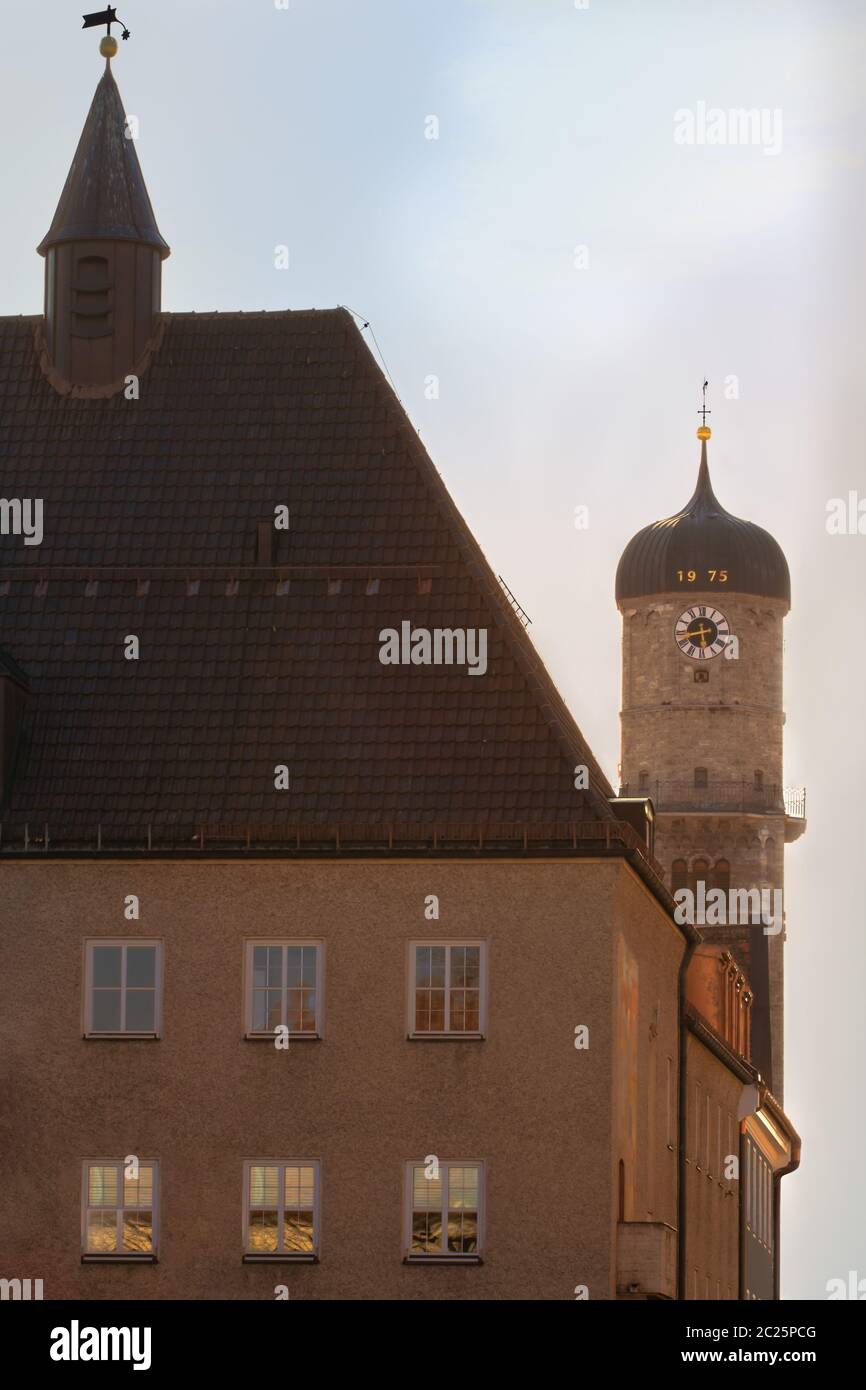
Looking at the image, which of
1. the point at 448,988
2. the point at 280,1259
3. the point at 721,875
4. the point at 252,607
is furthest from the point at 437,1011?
the point at 721,875

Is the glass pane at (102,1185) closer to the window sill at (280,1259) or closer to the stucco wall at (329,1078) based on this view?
the stucco wall at (329,1078)

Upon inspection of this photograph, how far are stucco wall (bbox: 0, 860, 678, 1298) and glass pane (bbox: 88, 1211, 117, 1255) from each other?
24 cm

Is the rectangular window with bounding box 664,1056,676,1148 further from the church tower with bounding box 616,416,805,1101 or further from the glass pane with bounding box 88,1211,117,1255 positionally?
the church tower with bounding box 616,416,805,1101

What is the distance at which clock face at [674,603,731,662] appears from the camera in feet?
471

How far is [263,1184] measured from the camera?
44.0m

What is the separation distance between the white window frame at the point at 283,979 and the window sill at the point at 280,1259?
106 inches

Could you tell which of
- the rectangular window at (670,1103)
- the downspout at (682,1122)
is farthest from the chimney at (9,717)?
the downspout at (682,1122)

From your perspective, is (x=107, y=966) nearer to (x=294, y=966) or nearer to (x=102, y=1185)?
(x=294, y=966)

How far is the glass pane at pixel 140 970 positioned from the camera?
147ft

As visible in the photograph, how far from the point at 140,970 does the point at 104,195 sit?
524 inches


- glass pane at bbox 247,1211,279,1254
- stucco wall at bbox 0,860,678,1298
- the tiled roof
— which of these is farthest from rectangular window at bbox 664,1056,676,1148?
glass pane at bbox 247,1211,279,1254
